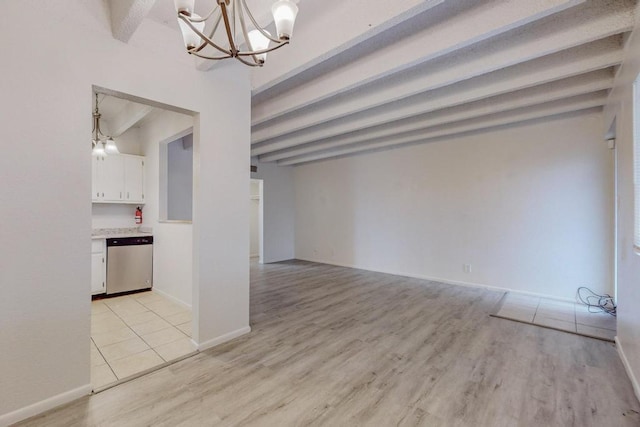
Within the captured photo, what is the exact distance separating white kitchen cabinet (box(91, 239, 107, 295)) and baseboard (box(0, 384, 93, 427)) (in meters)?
2.53

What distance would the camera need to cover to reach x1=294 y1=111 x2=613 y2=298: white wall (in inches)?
155

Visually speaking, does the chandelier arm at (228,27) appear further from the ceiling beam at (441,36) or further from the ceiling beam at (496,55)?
the ceiling beam at (496,55)

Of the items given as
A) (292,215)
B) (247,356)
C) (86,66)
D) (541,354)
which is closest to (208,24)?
(86,66)

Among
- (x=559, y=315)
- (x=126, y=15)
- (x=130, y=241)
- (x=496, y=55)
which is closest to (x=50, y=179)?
(x=126, y=15)

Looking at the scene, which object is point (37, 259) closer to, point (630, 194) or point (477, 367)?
point (477, 367)

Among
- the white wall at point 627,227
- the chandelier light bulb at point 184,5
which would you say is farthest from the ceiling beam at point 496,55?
the chandelier light bulb at point 184,5

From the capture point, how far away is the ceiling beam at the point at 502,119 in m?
3.45

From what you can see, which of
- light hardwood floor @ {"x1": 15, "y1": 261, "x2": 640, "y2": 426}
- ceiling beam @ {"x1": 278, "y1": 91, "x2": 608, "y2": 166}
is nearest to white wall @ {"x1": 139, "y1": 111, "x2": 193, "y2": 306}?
light hardwood floor @ {"x1": 15, "y1": 261, "x2": 640, "y2": 426}

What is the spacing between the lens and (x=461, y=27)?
2199mm

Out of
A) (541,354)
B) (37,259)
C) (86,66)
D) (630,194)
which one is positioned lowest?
(541,354)

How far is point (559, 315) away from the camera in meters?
3.51

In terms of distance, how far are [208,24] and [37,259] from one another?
2.12 m

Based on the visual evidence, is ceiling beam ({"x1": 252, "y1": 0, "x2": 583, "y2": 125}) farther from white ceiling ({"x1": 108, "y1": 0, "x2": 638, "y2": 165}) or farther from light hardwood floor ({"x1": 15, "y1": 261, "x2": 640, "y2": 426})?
light hardwood floor ({"x1": 15, "y1": 261, "x2": 640, "y2": 426})

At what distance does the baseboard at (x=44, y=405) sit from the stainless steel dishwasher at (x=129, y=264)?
2.57m
